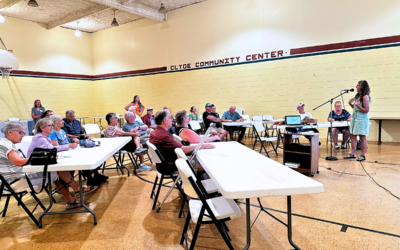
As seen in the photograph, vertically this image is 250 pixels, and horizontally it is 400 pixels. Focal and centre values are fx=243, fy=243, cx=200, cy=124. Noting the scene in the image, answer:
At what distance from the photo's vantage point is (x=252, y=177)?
1.59 meters

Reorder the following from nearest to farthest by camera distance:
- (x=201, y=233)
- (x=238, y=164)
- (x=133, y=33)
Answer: (x=238, y=164), (x=201, y=233), (x=133, y=33)

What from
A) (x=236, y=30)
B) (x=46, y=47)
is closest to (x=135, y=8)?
(x=236, y=30)

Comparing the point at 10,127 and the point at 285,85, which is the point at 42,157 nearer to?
the point at 10,127

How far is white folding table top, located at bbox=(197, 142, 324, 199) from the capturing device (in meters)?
1.39

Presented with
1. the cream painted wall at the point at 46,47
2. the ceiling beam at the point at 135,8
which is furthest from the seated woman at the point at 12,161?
the cream painted wall at the point at 46,47

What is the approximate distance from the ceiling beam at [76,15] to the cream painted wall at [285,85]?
280 centimetres

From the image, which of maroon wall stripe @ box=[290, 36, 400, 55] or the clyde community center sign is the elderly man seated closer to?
the clyde community center sign

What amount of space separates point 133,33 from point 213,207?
31.8ft

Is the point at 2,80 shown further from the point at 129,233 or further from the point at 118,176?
the point at 129,233

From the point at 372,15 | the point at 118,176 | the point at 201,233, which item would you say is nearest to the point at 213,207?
the point at 201,233

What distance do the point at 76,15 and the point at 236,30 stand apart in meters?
5.68

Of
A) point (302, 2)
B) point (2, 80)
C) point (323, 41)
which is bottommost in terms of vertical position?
point (2, 80)

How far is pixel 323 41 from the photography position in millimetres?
6586

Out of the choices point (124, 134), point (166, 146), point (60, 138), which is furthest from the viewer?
point (124, 134)
